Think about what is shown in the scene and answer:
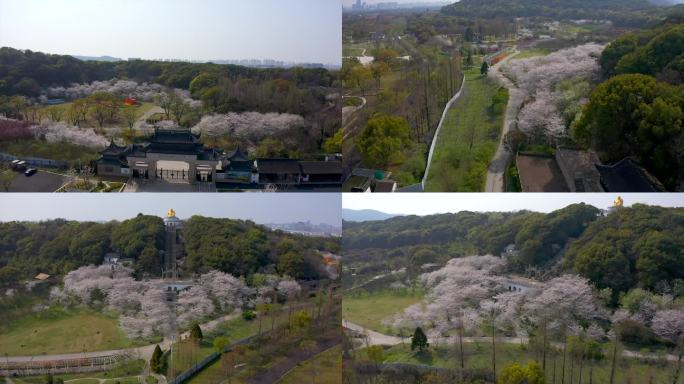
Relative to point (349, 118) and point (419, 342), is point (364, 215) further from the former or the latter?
point (419, 342)

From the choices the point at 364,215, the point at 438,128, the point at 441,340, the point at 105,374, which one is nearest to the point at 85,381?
the point at 105,374

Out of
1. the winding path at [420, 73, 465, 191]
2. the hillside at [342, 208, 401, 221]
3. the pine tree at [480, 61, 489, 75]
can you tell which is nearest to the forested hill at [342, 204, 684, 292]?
the hillside at [342, 208, 401, 221]

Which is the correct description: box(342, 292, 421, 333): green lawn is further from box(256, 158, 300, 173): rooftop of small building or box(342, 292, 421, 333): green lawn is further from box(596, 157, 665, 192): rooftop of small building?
box(596, 157, 665, 192): rooftop of small building

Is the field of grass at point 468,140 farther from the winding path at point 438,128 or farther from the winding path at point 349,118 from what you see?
the winding path at point 349,118

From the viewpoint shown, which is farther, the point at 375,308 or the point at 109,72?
the point at 109,72

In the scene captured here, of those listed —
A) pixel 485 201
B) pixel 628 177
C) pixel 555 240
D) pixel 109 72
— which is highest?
pixel 109 72

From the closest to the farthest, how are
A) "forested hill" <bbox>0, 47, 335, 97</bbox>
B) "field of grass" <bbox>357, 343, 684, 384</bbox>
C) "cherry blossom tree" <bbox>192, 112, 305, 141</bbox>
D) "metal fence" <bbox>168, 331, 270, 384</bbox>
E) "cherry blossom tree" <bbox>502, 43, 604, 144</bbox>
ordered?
"field of grass" <bbox>357, 343, 684, 384</bbox>, "metal fence" <bbox>168, 331, 270, 384</bbox>, "cherry blossom tree" <bbox>502, 43, 604, 144</bbox>, "forested hill" <bbox>0, 47, 335, 97</bbox>, "cherry blossom tree" <bbox>192, 112, 305, 141</bbox>
